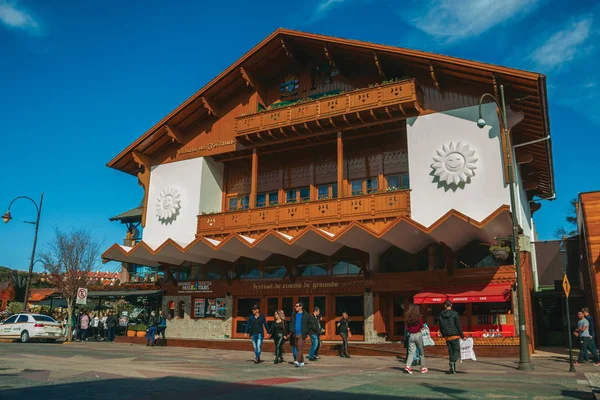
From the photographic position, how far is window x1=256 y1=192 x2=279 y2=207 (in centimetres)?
2737

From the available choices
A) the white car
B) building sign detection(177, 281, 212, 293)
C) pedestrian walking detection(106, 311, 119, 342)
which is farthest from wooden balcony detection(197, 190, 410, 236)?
the white car

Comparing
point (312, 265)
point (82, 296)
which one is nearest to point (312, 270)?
point (312, 265)

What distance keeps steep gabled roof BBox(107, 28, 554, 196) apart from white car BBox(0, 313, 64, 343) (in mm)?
9765

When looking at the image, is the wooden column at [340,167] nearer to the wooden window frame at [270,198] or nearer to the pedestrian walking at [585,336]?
the wooden window frame at [270,198]

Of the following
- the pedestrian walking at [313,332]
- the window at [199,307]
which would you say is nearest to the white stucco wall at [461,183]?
the pedestrian walking at [313,332]

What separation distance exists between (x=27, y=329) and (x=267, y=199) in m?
15.6

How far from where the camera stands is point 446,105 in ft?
73.4

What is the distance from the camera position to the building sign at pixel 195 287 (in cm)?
2752

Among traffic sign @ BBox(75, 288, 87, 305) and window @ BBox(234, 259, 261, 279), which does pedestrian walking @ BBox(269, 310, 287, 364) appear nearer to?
window @ BBox(234, 259, 261, 279)

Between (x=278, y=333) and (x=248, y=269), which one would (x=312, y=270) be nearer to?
(x=248, y=269)

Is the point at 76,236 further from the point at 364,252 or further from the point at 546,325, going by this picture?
the point at 546,325

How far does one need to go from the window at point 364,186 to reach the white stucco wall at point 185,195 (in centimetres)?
800

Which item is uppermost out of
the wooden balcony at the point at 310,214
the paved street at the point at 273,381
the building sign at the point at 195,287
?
the wooden balcony at the point at 310,214

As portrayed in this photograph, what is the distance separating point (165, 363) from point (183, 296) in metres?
13.0
